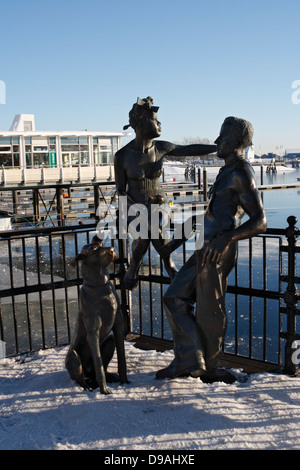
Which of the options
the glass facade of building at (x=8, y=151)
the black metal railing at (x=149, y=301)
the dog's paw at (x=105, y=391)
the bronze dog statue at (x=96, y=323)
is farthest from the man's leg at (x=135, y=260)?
the glass facade of building at (x=8, y=151)

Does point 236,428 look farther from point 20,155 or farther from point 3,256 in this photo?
point 20,155

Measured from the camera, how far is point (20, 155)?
31875 mm

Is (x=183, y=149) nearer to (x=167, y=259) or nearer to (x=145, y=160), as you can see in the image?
(x=145, y=160)

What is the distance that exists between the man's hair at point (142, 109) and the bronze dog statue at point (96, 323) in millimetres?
1221

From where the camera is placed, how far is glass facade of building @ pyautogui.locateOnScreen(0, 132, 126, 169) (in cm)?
3170

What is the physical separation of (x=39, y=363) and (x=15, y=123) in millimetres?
36379

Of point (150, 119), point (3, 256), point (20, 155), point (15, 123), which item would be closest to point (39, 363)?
point (150, 119)

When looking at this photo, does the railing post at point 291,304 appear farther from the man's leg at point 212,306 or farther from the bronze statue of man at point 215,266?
the man's leg at point 212,306

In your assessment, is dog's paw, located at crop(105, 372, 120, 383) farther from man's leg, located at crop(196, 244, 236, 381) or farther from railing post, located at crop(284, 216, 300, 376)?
railing post, located at crop(284, 216, 300, 376)

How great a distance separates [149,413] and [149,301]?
675cm

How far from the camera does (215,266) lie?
4.07m

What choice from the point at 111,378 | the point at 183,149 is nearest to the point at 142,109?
the point at 183,149

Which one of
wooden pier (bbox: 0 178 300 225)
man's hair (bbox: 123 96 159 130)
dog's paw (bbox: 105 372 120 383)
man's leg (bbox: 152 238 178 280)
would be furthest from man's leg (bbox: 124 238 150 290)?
wooden pier (bbox: 0 178 300 225)

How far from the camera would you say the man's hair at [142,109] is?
14.9 feet
